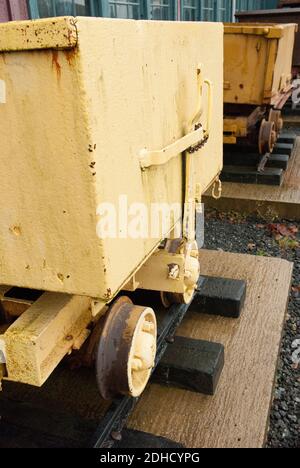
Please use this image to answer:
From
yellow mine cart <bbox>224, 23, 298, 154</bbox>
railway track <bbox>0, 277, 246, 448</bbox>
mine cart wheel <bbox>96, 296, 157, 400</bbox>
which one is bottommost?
railway track <bbox>0, 277, 246, 448</bbox>

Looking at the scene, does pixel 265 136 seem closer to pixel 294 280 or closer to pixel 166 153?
pixel 294 280

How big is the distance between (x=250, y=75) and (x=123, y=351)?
16.2 ft

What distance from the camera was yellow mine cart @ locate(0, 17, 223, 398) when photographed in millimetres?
1428

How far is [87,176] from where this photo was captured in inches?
58.6

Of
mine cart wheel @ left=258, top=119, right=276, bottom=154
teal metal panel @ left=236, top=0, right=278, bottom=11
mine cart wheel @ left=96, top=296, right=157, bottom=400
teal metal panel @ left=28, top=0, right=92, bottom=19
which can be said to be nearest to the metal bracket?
mine cart wheel @ left=96, top=296, right=157, bottom=400

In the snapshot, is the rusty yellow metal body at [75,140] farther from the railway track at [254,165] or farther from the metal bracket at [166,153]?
the railway track at [254,165]

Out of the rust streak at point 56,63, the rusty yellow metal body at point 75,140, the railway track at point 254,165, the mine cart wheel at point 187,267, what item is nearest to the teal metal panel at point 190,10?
the railway track at point 254,165

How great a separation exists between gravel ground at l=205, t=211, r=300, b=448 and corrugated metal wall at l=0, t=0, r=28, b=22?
289cm

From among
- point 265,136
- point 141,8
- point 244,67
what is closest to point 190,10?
point 141,8

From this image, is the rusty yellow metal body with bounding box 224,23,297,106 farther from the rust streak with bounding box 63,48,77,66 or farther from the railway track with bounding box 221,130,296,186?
the rust streak with bounding box 63,48,77,66

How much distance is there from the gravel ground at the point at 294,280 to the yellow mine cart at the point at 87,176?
105 centimetres

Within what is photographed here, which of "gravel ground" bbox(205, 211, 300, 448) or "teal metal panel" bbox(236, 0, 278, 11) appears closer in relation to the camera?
"gravel ground" bbox(205, 211, 300, 448)

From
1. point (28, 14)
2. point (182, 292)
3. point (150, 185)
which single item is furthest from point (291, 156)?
point (150, 185)
